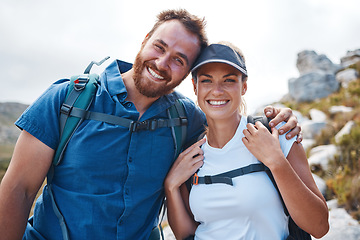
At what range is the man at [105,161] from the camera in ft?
7.55

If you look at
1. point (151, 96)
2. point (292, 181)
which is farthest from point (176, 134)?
point (292, 181)

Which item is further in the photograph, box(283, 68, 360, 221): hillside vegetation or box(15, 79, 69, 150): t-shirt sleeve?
box(283, 68, 360, 221): hillside vegetation

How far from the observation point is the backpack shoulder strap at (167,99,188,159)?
2.88 m

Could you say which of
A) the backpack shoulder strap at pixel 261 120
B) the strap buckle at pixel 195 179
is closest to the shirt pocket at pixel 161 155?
the strap buckle at pixel 195 179

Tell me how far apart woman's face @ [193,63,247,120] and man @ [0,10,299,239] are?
0.35 metres

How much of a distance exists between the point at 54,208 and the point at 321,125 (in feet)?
39.8

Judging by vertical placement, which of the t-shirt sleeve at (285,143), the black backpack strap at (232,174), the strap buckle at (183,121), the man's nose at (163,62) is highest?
the man's nose at (163,62)

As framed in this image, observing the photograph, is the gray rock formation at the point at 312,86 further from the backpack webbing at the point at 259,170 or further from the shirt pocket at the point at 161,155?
the shirt pocket at the point at 161,155

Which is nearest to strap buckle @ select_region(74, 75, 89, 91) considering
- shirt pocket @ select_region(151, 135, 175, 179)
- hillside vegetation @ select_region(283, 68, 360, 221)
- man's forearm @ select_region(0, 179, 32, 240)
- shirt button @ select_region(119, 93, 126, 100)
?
shirt button @ select_region(119, 93, 126, 100)

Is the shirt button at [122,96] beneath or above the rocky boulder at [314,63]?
above

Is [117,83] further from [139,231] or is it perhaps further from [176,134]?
[139,231]

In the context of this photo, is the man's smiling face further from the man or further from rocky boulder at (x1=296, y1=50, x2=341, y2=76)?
rocky boulder at (x1=296, y1=50, x2=341, y2=76)

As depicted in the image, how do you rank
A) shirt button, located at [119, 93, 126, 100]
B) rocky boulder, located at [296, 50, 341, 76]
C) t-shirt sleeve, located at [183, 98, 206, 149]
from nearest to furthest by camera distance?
shirt button, located at [119, 93, 126, 100] → t-shirt sleeve, located at [183, 98, 206, 149] → rocky boulder, located at [296, 50, 341, 76]

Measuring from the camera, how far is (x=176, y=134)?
113 inches
